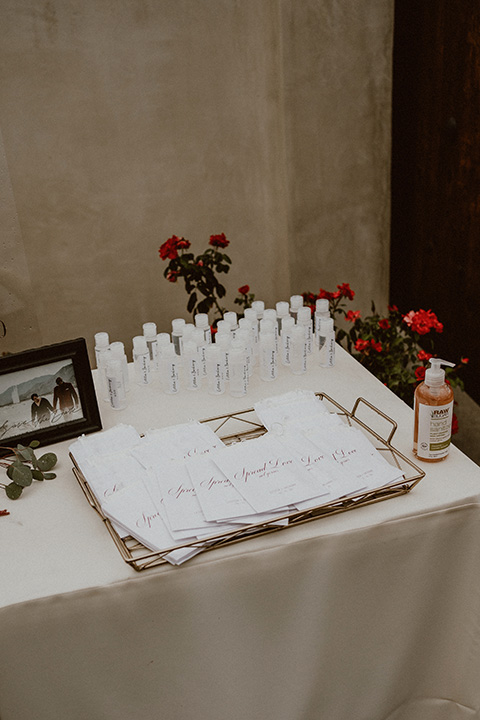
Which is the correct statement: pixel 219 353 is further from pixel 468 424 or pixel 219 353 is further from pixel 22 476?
pixel 468 424

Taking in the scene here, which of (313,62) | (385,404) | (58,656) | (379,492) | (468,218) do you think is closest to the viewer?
(58,656)

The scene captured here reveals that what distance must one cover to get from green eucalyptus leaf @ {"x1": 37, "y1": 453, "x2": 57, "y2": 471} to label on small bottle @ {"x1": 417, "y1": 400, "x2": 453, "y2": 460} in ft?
2.27

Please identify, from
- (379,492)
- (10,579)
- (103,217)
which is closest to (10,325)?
(103,217)

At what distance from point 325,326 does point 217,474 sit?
566mm

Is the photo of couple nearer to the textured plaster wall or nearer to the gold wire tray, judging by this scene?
the gold wire tray

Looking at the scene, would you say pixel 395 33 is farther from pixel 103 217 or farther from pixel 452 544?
pixel 452 544

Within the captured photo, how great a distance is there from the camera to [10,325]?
8.02 ft

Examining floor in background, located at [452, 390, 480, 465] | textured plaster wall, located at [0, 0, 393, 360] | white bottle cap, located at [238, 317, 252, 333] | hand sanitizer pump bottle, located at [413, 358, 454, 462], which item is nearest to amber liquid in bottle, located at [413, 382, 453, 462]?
hand sanitizer pump bottle, located at [413, 358, 454, 462]

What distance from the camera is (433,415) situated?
1.11 metres

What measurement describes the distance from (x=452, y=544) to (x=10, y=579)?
2.40 ft

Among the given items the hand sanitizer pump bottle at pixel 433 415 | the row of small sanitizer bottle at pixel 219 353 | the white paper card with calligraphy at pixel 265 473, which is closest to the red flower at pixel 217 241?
the row of small sanitizer bottle at pixel 219 353

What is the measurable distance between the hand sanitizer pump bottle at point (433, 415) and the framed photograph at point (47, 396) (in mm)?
657

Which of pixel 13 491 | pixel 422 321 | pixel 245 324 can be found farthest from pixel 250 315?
pixel 13 491

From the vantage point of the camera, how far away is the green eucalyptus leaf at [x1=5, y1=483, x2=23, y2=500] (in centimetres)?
114
